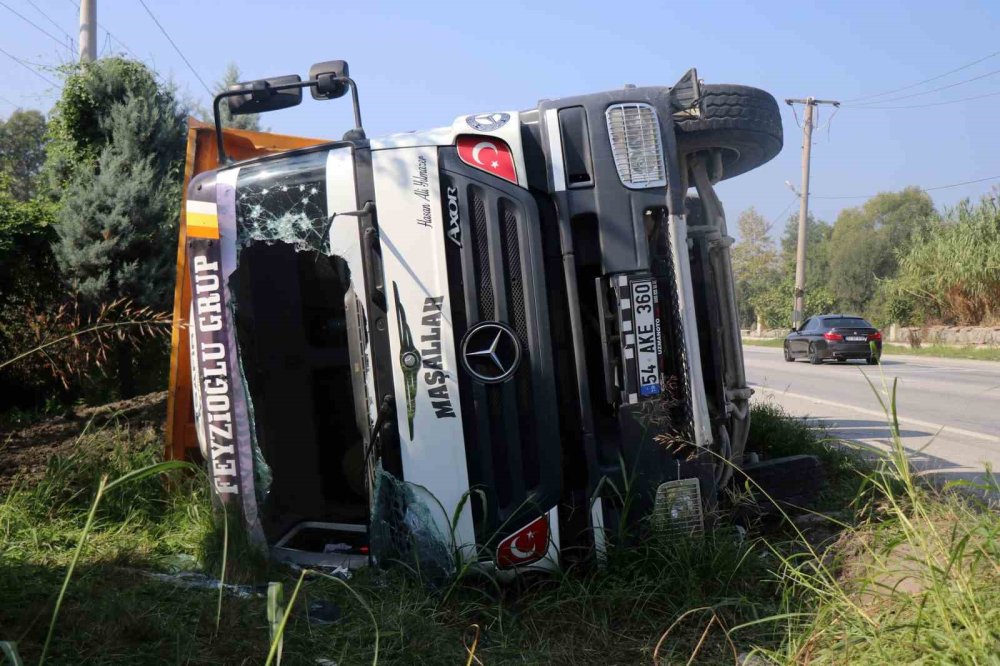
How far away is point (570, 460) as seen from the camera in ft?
11.7

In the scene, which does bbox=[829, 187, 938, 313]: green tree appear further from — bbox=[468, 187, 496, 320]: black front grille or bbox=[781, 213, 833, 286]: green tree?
bbox=[468, 187, 496, 320]: black front grille

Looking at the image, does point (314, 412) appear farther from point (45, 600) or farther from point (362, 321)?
point (45, 600)

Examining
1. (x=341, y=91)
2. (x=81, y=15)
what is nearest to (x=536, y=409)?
(x=341, y=91)

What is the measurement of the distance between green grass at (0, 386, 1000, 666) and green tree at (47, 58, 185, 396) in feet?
14.7

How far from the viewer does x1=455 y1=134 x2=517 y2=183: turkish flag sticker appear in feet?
11.4

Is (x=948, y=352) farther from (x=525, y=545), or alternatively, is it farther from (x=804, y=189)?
(x=525, y=545)

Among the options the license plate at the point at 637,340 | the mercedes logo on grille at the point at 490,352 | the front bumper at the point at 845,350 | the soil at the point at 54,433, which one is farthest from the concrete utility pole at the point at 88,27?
the front bumper at the point at 845,350

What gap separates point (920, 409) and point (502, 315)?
9.05 metres

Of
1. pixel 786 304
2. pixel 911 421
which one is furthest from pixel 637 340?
pixel 786 304

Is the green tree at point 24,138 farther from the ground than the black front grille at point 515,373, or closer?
farther from the ground

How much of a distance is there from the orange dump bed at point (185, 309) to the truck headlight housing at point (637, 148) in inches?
87.9

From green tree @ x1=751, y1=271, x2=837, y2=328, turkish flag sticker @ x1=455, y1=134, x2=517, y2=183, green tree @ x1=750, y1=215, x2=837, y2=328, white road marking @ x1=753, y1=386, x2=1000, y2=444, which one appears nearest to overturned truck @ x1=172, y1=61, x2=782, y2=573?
turkish flag sticker @ x1=455, y1=134, x2=517, y2=183

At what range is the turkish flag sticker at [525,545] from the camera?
11.0ft

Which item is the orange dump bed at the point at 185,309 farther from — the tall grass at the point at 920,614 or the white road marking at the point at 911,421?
the white road marking at the point at 911,421
